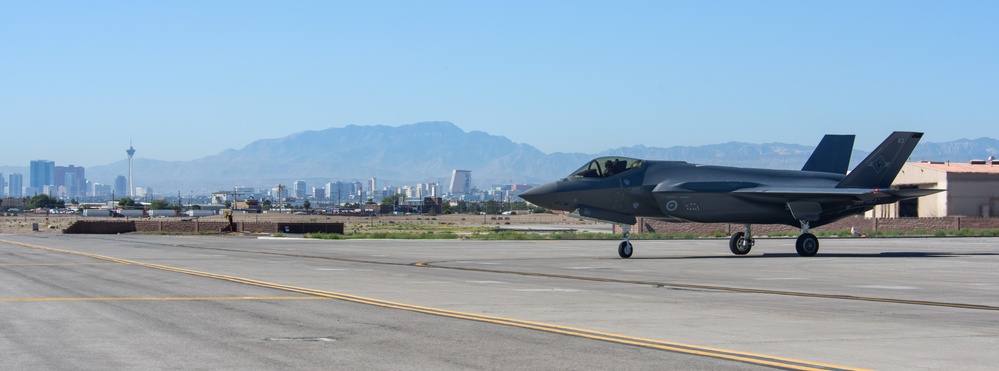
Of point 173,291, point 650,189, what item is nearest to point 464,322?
point 173,291

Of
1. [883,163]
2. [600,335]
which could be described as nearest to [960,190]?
[883,163]

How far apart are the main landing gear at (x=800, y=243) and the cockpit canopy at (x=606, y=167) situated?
14.2 ft

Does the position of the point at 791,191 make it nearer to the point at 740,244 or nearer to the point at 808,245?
the point at 808,245

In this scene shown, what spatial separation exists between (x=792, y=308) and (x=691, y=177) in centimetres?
1788

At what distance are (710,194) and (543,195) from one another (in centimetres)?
540

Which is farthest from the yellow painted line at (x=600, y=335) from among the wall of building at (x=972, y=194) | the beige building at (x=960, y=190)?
the wall of building at (x=972, y=194)

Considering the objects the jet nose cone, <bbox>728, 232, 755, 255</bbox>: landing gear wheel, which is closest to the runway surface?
the jet nose cone

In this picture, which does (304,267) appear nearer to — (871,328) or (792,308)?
(792,308)

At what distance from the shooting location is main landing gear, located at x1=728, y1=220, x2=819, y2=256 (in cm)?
3269

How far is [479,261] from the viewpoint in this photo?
2998cm

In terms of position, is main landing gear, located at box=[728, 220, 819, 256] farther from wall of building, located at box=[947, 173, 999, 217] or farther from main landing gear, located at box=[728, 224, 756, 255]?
wall of building, located at box=[947, 173, 999, 217]

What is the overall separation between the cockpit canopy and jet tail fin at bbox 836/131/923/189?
7.19 m

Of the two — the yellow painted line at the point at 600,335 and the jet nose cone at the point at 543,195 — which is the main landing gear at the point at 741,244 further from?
the yellow painted line at the point at 600,335

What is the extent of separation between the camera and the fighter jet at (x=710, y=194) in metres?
32.4
